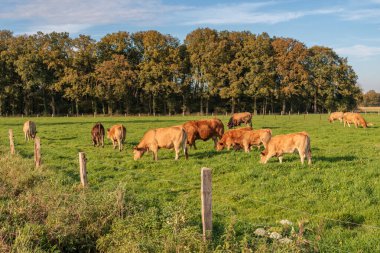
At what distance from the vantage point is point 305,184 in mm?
10609

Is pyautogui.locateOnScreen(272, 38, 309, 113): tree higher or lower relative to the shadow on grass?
higher

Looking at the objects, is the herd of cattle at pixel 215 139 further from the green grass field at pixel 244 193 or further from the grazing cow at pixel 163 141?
the green grass field at pixel 244 193

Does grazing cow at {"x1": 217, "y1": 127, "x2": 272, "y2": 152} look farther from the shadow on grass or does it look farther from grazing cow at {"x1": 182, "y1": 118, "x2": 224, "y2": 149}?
the shadow on grass

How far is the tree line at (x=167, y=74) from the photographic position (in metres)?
64.8

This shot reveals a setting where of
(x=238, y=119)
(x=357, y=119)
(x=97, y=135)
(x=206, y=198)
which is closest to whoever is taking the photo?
(x=206, y=198)

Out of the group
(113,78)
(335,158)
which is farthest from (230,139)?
(113,78)

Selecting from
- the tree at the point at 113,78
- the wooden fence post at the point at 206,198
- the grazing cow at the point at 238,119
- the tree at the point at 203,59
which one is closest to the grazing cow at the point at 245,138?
the wooden fence post at the point at 206,198

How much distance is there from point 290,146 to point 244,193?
4230 millimetres

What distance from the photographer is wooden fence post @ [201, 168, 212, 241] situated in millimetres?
6008

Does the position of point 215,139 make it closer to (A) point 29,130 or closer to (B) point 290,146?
(B) point 290,146

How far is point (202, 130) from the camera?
1950cm

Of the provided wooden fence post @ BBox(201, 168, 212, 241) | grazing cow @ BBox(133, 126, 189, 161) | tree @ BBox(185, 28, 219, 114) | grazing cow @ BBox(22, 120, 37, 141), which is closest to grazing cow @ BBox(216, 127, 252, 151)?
grazing cow @ BBox(133, 126, 189, 161)

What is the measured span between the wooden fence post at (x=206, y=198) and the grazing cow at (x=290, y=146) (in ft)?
26.1

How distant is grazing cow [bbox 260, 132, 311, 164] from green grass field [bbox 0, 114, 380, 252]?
1.34 feet
